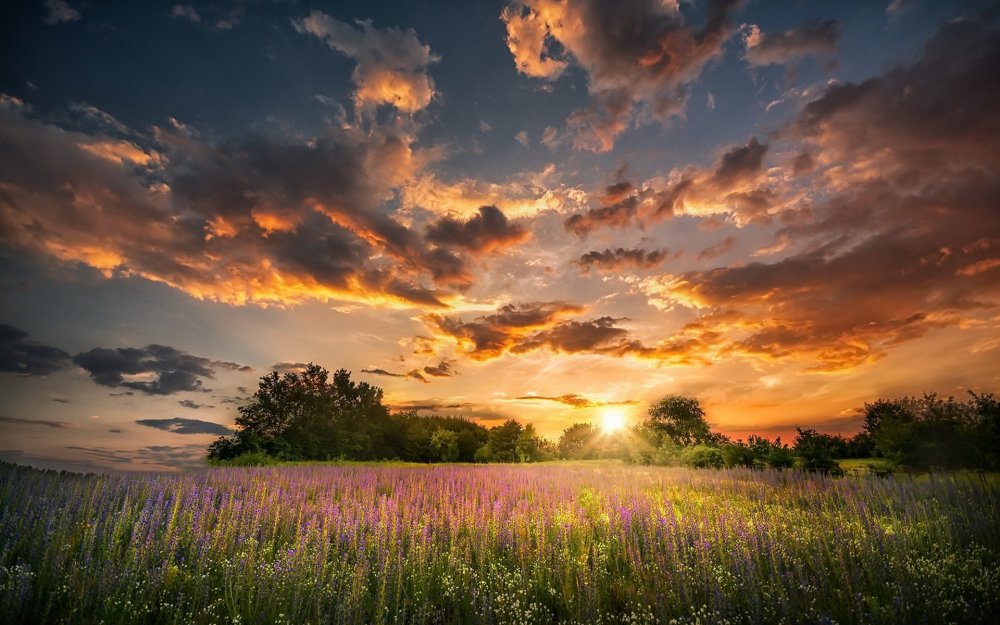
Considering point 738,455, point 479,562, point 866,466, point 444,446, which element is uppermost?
point 738,455

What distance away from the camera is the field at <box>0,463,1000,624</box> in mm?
4344

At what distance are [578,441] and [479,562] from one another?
3455 cm

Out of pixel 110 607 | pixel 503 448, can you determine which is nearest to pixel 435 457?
pixel 503 448

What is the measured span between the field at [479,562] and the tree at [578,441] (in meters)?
27.7

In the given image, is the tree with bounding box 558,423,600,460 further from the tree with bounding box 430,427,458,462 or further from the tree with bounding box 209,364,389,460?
the tree with bounding box 209,364,389,460

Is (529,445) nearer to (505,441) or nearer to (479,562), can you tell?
(505,441)

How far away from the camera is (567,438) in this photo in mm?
39438

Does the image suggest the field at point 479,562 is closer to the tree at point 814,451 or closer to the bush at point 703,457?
the tree at point 814,451

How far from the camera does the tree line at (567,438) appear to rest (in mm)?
12752

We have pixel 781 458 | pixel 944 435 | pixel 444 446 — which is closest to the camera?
pixel 944 435

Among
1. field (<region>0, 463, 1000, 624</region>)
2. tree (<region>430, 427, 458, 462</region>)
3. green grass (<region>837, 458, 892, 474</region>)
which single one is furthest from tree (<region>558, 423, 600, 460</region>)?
→ field (<region>0, 463, 1000, 624</region>)

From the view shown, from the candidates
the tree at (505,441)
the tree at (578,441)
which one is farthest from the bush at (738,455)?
the tree at (505,441)

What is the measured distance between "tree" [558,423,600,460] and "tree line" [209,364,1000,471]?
0.37 ft

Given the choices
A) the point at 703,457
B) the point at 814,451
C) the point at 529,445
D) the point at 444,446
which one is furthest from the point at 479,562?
the point at 444,446
